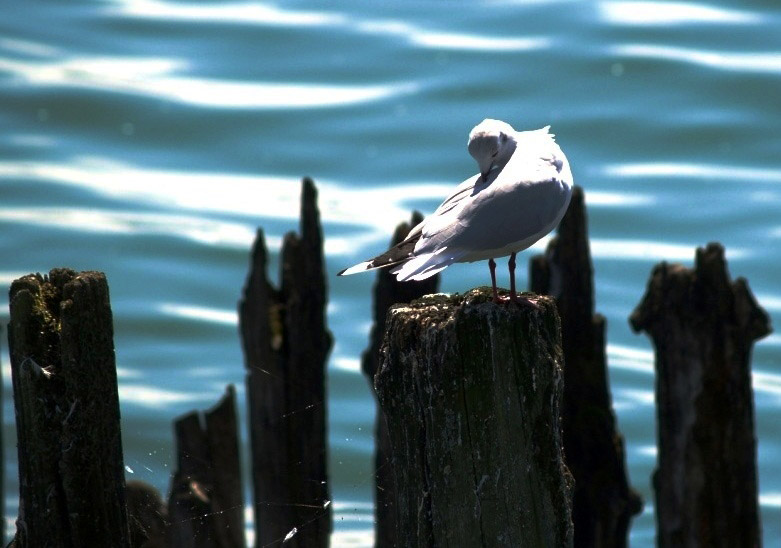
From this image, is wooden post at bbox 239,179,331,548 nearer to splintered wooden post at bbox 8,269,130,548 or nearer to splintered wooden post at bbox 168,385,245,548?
splintered wooden post at bbox 168,385,245,548

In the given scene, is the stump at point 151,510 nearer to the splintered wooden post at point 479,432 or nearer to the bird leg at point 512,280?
the bird leg at point 512,280

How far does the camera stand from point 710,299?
862 cm

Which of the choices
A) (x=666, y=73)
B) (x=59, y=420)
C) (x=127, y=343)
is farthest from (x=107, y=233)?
(x=59, y=420)

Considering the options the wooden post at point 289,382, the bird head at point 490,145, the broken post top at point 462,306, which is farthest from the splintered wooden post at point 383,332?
the broken post top at point 462,306

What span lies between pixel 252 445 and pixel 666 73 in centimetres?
1476

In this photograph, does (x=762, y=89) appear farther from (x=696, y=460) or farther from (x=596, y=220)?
(x=696, y=460)

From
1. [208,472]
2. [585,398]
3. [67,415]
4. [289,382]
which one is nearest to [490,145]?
[67,415]

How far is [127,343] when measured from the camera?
1766 cm

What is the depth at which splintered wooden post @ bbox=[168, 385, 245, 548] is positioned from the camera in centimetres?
893

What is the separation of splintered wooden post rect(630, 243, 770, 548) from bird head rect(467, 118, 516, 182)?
2.99m

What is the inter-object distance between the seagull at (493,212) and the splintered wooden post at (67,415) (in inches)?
38.2

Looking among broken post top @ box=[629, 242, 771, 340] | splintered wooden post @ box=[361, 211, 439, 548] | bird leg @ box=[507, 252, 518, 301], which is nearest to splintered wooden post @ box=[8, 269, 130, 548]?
bird leg @ box=[507, 252, 518, 301]

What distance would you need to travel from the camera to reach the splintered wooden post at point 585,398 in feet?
29.4

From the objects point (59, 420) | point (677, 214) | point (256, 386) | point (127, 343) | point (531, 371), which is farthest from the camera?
point (677, 214)
